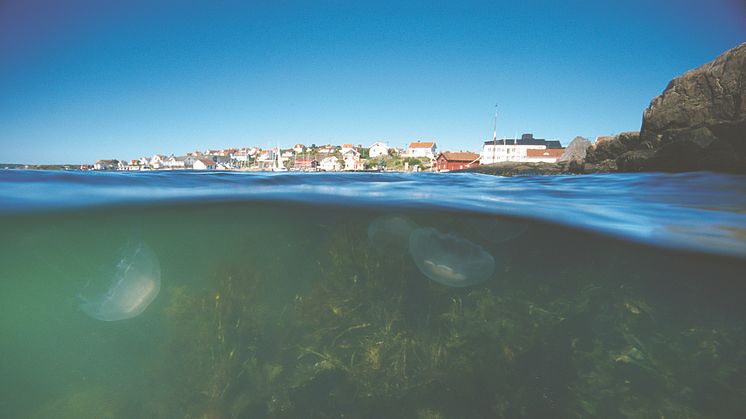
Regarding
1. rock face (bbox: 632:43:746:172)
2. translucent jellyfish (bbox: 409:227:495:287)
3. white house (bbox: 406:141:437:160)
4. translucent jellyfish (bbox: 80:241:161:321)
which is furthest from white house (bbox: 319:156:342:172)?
translucent jellyfish (bbox: 409:227:495:287)

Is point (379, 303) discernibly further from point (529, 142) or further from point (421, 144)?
point (421, 144)

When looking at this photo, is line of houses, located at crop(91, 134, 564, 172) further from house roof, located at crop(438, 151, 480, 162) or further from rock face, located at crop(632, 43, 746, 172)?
rock face, located at crop(632, 43, 746, 172)

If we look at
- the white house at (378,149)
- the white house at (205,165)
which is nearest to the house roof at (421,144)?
the white house at (378,149)

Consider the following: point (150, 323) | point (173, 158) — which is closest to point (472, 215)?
point (150, 323)

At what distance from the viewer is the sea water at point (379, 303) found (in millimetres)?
5363

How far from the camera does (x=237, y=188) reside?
22.2ft

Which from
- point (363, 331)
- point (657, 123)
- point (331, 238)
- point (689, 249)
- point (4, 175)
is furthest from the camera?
point (657, 123)

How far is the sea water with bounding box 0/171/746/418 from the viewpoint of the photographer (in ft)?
17.6

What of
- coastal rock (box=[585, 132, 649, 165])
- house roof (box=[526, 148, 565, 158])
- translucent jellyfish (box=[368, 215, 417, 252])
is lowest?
translucent jellyfish (box=[368, 215, 417, 252])

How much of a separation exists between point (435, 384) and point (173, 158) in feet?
437

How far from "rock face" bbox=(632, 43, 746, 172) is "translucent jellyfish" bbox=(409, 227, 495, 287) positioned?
6281mm

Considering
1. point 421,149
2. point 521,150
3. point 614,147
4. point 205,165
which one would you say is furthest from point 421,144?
point 614,147

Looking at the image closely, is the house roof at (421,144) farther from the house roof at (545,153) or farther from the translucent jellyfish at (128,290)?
the translucent jellyfish at (128,290)

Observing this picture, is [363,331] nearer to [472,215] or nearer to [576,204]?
[472,215]
